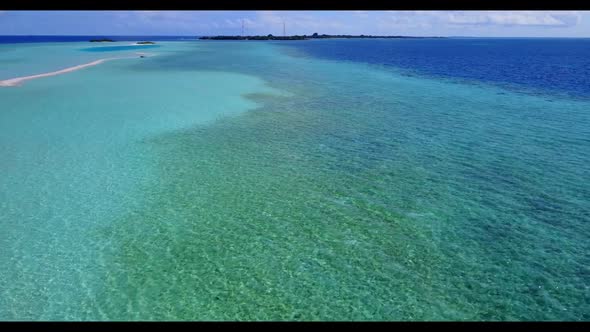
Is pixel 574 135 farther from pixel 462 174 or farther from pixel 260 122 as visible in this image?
pixel 260 122

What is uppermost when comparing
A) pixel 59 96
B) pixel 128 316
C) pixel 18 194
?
pixel 59 96

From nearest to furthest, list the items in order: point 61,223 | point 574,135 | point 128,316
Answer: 1. point 128,316
2. point 61,223
3. point 574,135

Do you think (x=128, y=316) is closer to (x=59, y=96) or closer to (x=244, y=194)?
(x=244, y=194)

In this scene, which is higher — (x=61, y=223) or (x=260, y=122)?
(x=260, y=122)

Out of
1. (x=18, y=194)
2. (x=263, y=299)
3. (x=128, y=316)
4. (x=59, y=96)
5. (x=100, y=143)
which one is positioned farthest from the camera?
(x=59, y=96)

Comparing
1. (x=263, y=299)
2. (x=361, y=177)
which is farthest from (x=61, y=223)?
(x=361, y=177)

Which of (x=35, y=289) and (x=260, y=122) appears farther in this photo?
(x=260, y=122)
